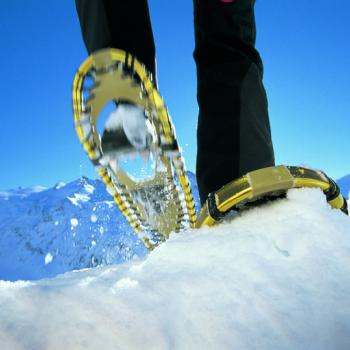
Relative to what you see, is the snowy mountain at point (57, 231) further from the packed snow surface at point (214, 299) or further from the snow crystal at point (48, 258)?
the packed snow surface at point (214, 299)

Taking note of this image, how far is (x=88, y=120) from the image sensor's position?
1509 mm

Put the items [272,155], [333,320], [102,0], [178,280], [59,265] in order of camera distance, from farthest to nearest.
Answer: [59,265] → [102,0] → [272,155] → [178,280] → [333,320]

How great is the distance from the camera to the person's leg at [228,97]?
1284 millimetres

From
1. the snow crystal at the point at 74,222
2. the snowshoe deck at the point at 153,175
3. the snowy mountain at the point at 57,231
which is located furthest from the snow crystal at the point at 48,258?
the snowshoe deck at the point at 153,175

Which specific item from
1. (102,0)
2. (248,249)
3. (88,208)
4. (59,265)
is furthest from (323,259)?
(88,208)

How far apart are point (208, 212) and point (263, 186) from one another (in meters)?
0.17

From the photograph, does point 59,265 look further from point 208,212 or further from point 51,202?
point 208,212

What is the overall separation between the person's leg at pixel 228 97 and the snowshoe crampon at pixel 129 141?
0.17 metres

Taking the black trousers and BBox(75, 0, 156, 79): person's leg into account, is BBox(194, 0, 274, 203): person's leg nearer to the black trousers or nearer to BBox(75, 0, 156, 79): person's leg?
the black trousers

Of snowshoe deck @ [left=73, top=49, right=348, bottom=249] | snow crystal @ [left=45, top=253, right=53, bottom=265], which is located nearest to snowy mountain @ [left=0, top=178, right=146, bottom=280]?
snow crystal @ [left=45, top=253, right=53, bottom=265]

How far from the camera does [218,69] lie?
1.45 meters

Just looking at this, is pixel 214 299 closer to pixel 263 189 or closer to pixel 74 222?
pixel 263 189

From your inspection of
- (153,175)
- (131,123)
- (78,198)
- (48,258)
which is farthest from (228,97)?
(78,198)

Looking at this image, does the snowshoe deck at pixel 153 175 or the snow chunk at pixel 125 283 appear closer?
the snow chunk at pixel 125 283
